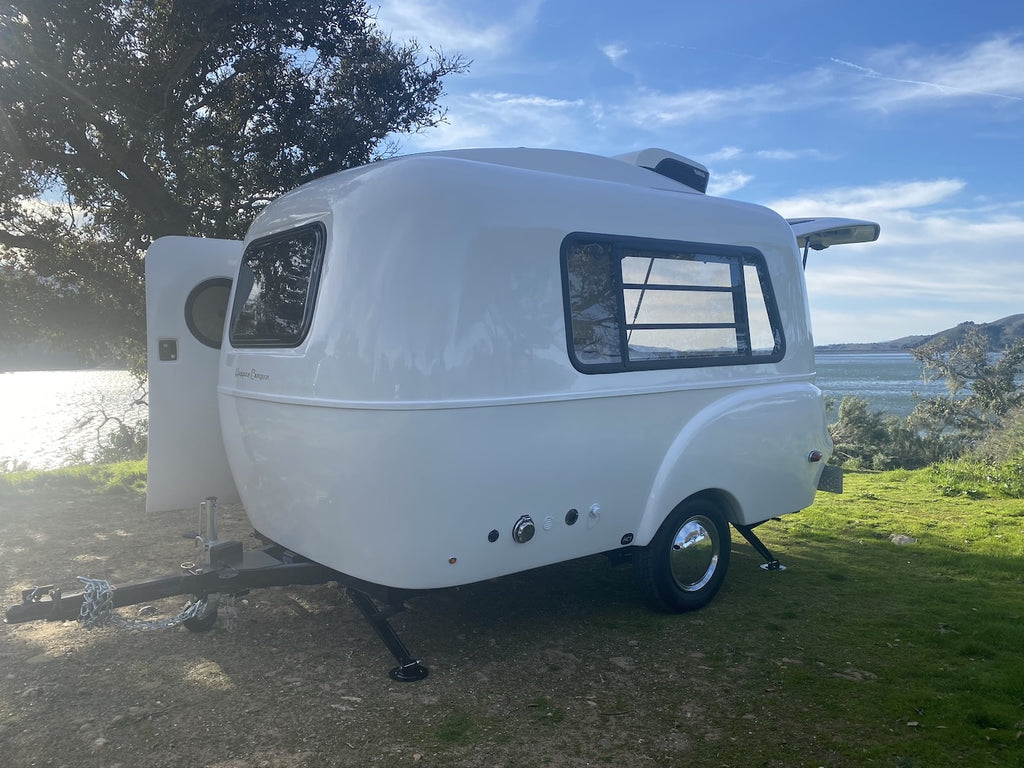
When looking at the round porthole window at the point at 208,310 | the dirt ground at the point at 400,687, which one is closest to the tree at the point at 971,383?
the dirt ground at the point at 400,687

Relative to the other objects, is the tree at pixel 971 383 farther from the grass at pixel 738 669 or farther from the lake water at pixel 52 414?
the lake water at pixel 52 414

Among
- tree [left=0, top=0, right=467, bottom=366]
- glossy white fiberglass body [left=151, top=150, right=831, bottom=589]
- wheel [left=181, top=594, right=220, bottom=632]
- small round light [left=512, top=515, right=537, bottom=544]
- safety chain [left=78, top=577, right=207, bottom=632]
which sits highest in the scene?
tree [left=0, top=0, right=467, bottom=366]

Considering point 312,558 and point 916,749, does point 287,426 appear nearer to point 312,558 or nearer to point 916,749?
point 312,558

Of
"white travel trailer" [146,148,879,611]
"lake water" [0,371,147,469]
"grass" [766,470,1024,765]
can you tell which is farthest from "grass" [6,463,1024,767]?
"lake water" [0,371,147,469]

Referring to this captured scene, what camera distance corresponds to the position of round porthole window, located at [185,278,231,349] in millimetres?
5039

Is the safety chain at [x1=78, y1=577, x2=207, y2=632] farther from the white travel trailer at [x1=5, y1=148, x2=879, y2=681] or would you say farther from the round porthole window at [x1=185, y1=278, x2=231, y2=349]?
the round porthole window at [x1=185, y1=278, x2=231, y2=349]

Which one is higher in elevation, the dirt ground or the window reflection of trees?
the window reflection of trees

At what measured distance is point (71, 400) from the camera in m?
49.1

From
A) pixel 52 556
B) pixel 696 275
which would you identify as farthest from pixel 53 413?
pixel 696 275

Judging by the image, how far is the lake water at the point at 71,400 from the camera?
31.3m

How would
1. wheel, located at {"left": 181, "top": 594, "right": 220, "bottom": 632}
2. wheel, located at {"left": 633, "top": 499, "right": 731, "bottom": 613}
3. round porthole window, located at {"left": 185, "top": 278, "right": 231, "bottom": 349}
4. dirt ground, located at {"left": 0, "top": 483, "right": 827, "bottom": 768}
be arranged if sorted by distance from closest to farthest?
dirt ground, located at {"left": 0, "top": 483, "right": 827, "bottom": 768} → wheel, located at {"left": 181, "top": 594, "right": 220, "bottom": 632} → wheel, located at {"left": 633, "top": 499, "right": 731, "bottom": 613} → round porthole window, located at {"left": 185, "top": 278, "right": 231, "bottom": 349}

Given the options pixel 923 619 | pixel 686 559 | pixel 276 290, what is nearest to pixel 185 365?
pixel 276 290

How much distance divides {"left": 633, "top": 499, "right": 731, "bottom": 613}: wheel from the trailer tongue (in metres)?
1.50

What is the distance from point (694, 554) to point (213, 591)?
2.85 m
